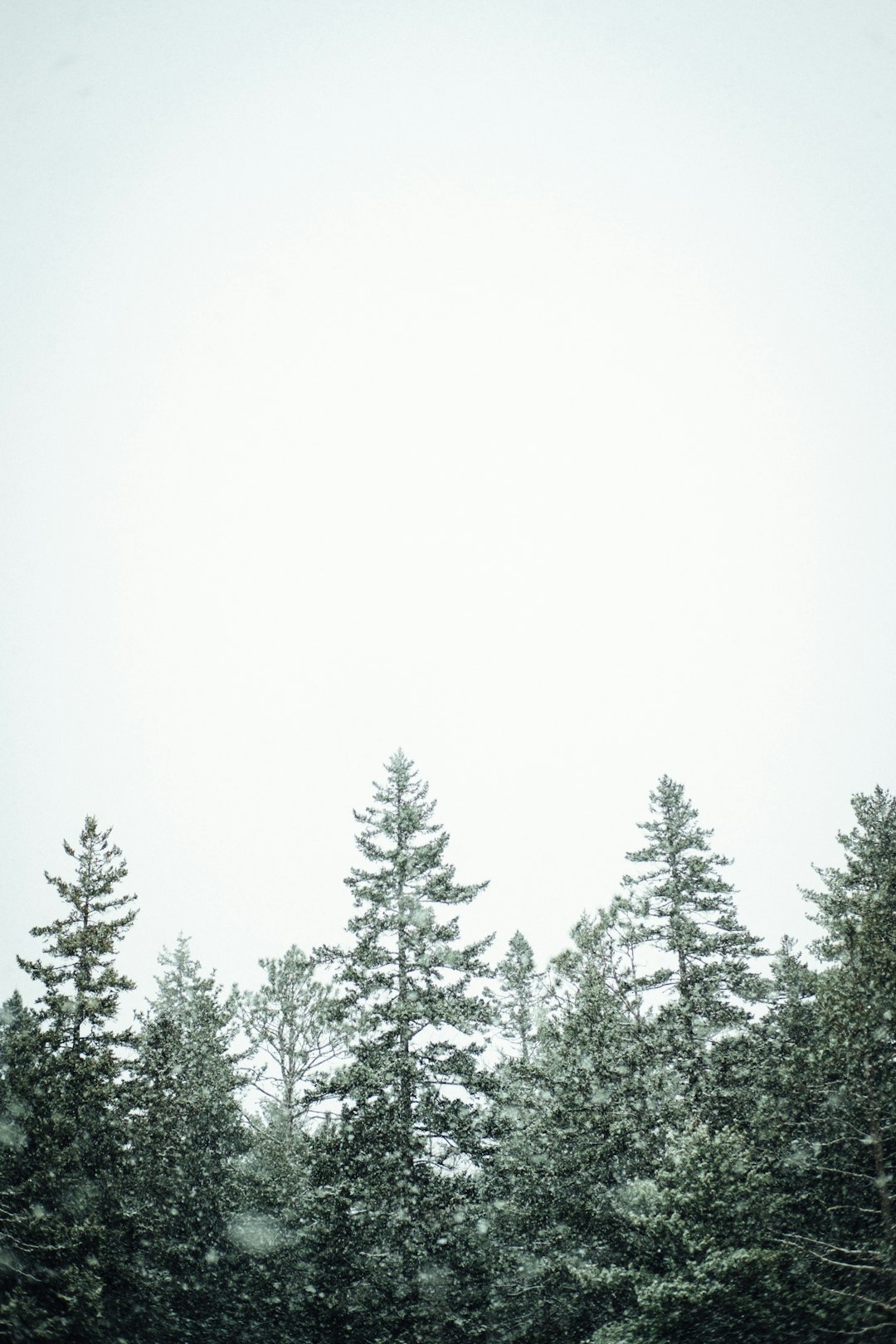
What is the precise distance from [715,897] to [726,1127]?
7.26 m

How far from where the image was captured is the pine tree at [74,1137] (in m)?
16.8

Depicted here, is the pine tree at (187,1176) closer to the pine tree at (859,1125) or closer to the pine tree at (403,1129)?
the pine tree at (403,1129)

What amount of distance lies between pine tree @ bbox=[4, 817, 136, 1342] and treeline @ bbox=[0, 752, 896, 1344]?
2.6 inches

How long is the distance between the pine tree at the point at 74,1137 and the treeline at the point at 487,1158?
65 millimetres

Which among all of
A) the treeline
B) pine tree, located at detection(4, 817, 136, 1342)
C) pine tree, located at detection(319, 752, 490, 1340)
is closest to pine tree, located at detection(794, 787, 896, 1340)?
the treeline

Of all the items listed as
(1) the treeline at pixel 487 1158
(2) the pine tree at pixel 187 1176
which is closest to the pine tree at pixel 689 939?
(1) the treeline at pixel 487 1158

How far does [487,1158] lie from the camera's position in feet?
67.0

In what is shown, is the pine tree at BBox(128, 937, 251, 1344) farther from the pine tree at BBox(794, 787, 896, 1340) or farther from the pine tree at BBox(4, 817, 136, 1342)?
the pine tree at BBox(794, 787, 896, 1340)

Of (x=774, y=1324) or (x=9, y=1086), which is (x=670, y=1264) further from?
(x=9, y=1086)

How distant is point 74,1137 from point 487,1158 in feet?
35.2

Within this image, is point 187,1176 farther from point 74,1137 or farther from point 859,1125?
point 859,1125

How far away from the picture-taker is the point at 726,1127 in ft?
59.8

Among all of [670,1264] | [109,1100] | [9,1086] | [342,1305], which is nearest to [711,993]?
[670,1264]

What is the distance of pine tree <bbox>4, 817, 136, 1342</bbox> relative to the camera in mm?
16797
